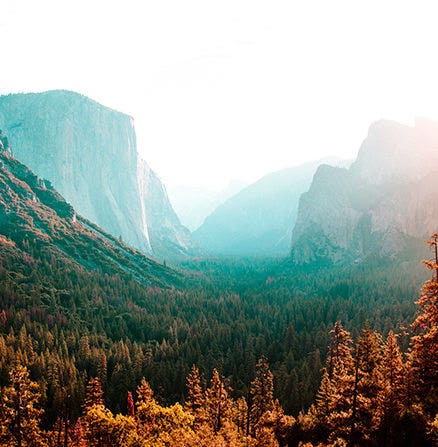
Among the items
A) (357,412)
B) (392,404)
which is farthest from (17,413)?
(392,404)

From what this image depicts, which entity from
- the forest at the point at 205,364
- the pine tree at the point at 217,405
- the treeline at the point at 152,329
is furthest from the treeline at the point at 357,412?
the treeline at the point at 152,329

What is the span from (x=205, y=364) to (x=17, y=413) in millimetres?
77208

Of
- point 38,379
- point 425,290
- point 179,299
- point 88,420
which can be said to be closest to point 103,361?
point 38,379

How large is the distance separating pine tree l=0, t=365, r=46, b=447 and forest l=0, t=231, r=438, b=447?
0.27ft

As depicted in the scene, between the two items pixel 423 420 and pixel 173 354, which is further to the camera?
pixel 173 354

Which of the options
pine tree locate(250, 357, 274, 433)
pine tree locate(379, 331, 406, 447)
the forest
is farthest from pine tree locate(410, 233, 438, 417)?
pine tree locate(250, 357, 274, 433)

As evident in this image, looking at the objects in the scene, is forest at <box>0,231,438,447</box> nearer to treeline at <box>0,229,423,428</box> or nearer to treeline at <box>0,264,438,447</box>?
treeline at <box>0,264,438,447</box>

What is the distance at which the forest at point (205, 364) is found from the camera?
31.0 m

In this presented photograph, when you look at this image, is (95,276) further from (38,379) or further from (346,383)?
(346,383)

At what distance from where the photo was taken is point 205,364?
102 meters

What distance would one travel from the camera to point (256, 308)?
17050cm

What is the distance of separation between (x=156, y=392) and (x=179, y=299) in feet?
341

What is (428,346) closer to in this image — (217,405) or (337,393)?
(337,393)

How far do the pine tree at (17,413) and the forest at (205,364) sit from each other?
8 cm
